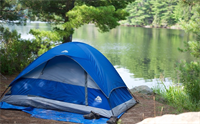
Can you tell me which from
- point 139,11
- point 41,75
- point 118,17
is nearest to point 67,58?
point 41,75

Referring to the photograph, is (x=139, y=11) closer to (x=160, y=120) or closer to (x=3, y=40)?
(x=3, y=40)

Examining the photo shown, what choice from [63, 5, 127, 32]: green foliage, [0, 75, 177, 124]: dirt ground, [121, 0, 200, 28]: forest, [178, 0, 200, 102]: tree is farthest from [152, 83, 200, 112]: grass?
[121, 0, 200, 28]: forest

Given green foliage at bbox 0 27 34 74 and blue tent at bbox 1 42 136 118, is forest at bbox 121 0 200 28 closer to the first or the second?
green foliage at bbox 0 27 34 74

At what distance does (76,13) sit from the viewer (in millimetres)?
8352

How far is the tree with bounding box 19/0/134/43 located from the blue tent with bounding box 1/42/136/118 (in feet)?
9.93

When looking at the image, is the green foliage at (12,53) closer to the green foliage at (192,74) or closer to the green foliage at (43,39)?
the green foliage at (43,39)

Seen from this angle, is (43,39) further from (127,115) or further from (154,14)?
(154,14)

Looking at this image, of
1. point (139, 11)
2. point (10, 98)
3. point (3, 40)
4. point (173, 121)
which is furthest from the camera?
point (139, 11)

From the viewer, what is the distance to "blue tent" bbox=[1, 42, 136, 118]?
4949mm

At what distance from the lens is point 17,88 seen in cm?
531

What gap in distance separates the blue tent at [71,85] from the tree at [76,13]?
9.93 feet

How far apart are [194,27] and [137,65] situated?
7.27 m

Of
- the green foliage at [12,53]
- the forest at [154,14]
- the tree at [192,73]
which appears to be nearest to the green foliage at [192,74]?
the tree at [192,73]

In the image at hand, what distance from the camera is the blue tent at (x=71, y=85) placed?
495cm
